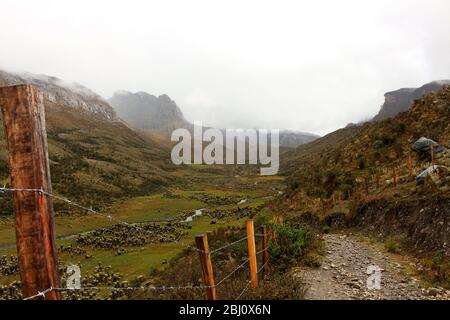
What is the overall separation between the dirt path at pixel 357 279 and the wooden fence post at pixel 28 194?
6526 mm

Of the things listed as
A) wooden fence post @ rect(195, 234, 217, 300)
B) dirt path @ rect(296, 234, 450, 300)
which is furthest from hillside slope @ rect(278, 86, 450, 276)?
wooden fence post @ rect(195, 234, 217, 300)

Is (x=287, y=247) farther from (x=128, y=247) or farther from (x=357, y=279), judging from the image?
(x=128, y=247)

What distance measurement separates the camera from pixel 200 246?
6316 mm

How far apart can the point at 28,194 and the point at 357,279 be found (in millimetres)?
9552

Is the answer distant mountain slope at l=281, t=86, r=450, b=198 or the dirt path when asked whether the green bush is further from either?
distant mountain slope at l=281, t=86, r=450, b=198

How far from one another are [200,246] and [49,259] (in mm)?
2463

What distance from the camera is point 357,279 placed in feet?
35.4

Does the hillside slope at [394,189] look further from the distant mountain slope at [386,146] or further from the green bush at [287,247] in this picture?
the green bush at [287,247]

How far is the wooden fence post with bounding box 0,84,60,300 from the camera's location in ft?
15.7

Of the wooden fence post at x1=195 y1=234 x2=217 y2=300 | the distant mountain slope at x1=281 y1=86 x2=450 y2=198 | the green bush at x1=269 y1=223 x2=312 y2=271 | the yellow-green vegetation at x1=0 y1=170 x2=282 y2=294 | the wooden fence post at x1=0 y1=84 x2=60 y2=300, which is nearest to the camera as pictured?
the wooden fence post at x1=0 y1=84 x2=60 y2=300

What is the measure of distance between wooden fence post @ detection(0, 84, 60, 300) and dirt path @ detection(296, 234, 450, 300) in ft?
21.4

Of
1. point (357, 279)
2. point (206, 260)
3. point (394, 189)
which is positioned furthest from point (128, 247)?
point (206, 260)
